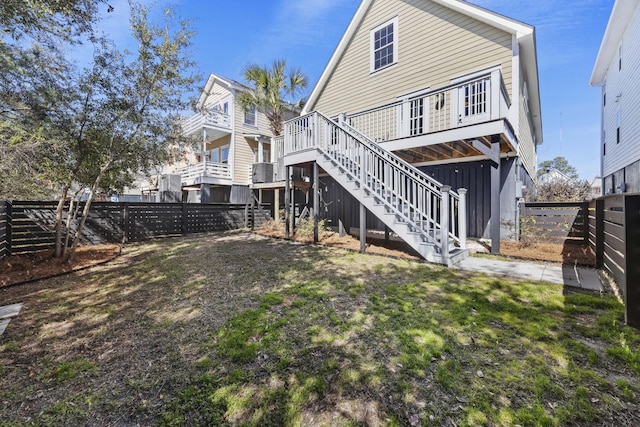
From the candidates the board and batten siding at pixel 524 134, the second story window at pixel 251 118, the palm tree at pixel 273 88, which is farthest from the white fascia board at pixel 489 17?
the second story window at pixel 251 118

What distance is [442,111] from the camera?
8508mm

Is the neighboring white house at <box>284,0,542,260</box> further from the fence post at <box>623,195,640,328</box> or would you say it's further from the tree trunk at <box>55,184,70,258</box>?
the tree trunk at <box>55,184,70,258</box>

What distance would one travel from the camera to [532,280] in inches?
170

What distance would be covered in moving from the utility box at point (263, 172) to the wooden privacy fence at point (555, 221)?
9629mm

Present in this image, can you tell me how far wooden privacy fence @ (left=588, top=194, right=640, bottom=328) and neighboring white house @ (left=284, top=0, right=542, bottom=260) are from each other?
165cm

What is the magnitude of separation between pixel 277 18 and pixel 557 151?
1206 inches

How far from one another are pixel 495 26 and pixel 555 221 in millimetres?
5695

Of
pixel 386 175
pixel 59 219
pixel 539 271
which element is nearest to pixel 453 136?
pixel 386 175

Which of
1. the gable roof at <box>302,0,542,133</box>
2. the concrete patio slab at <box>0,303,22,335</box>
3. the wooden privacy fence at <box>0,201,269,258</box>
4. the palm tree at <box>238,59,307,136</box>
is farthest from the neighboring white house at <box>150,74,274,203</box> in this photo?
the concrete patio slab at <box>0,303,22,335</box>

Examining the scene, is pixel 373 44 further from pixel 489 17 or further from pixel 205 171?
pixel 205 171

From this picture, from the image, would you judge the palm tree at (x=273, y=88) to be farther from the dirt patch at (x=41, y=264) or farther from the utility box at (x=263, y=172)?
the dirt patch at (x=41, y=264)

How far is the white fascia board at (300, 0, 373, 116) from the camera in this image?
1074 cm

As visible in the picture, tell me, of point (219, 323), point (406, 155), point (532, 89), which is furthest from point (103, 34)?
point (532, 89)

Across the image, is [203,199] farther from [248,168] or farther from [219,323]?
[219,323]
